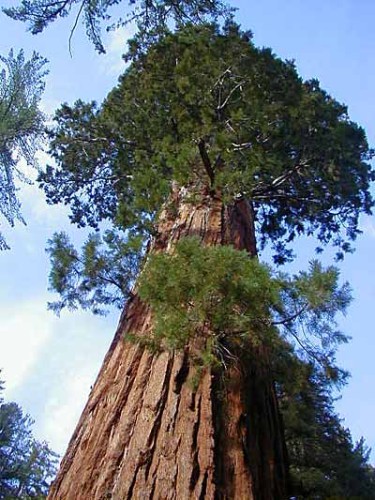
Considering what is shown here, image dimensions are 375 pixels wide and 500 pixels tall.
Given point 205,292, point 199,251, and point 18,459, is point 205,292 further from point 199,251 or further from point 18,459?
point 18,459

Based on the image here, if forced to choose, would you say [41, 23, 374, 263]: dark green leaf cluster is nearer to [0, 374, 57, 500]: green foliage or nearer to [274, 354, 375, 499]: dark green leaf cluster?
[274, 354, 375, 499]: dark green leaf cluster

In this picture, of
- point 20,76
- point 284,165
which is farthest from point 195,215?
point 20,76

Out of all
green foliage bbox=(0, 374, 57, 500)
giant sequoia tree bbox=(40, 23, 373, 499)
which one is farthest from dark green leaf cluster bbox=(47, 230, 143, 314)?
green foliage bbox=(0, 374, 57, 500)

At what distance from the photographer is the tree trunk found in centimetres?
304

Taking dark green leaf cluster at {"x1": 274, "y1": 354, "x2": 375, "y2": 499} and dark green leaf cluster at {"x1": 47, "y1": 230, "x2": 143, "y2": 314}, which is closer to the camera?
dark green leaf cluster at {"x1": 47, "y1": 230, "x2": 143, "y2": 314}

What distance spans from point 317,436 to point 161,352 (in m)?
6.22

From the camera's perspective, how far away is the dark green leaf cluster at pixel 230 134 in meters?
5.98

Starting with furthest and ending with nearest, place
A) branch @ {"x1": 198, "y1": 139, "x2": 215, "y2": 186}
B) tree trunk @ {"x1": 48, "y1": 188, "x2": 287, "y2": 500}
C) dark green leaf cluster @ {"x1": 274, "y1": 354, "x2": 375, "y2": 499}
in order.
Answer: dark green leaf cluster @ {"x1": 274, "y1": 354, "x2": 375, "y2": 499}
branch @ {"x1": 198, "y1": 139, "x2": 215, "y2": 186}
tree trunk @ {"x1": 48, "y1": 188, "x2": 287, "y2": 500}

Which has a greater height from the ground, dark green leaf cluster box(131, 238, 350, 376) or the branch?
the branch

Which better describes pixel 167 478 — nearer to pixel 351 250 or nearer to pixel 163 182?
pixel 163 182

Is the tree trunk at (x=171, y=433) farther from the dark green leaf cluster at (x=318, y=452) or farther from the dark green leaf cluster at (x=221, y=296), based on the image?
the dark green leaf cluster at (x=318, y=452)

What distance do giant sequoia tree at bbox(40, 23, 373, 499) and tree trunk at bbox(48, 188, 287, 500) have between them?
0.01 meters

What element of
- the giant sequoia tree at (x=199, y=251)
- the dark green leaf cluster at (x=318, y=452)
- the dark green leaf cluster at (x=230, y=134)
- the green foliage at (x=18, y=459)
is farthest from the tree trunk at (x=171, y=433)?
the green foliage at (x=18, y=459)

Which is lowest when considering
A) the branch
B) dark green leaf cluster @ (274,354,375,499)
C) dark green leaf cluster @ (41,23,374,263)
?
dark green leaf cluster @ (274,354,375,499)
